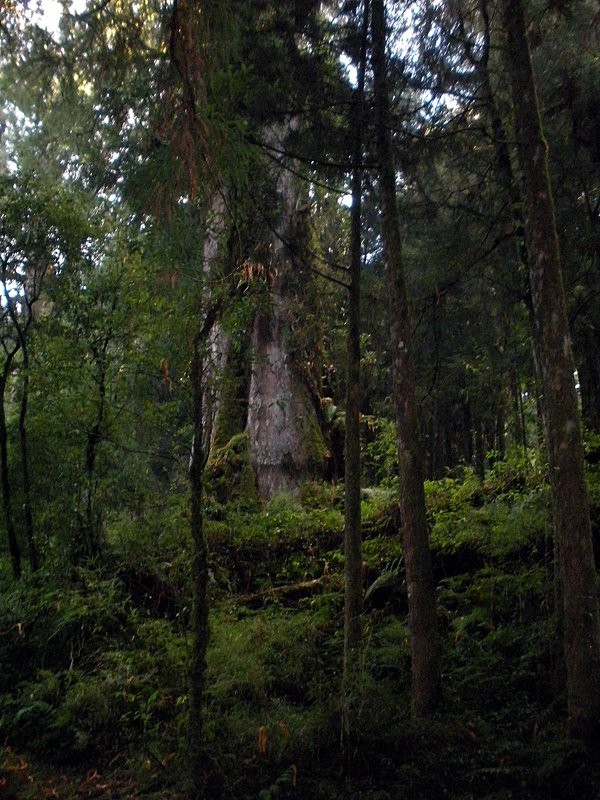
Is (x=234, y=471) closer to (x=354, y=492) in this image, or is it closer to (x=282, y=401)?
(x=282, y=401)

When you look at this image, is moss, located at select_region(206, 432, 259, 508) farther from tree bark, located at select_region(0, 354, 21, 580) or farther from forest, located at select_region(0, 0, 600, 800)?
tree bark, located at select_region(0, 354, 21, 580)

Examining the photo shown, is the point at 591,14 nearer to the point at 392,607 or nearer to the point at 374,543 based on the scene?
the point at 374,543

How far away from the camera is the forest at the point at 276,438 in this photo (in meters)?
6.03

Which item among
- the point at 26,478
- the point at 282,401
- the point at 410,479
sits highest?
the point at 282,401

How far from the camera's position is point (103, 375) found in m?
9.07

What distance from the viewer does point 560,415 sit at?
5828 mm

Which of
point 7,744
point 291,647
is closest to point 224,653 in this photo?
point 291,647

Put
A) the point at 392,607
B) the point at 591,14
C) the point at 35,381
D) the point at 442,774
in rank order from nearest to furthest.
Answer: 1. the point at 442,774
2. the point at 392,607
3. the point at 35,381
4. the point at 591,14

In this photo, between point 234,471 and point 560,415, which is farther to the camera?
point 234,471

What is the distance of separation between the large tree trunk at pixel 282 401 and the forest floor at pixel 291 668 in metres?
1.90

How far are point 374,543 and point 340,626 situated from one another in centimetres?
171

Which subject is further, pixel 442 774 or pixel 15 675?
pixel 15 675

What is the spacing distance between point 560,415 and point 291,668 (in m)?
4.07

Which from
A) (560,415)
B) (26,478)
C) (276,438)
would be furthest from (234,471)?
(560,415)
